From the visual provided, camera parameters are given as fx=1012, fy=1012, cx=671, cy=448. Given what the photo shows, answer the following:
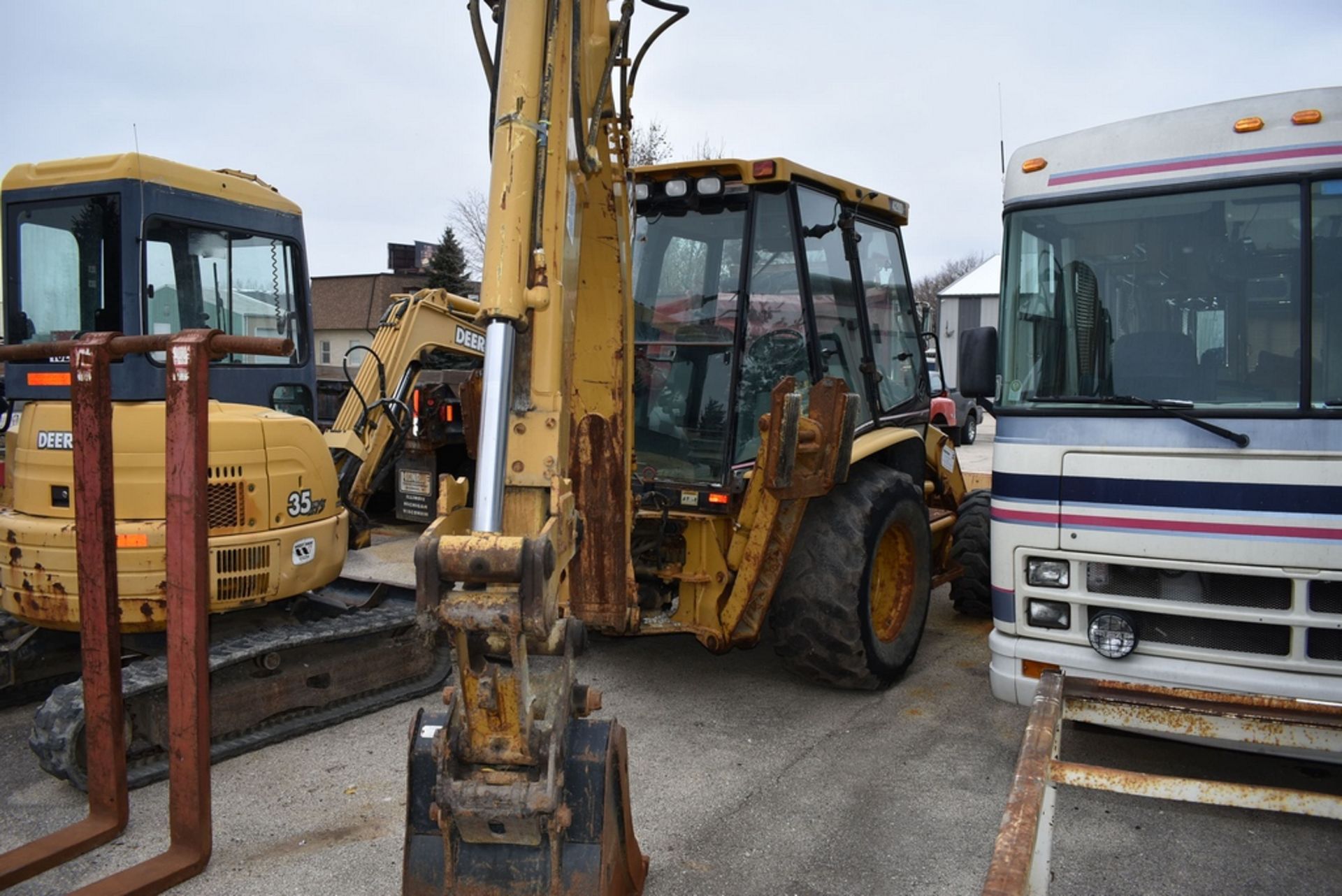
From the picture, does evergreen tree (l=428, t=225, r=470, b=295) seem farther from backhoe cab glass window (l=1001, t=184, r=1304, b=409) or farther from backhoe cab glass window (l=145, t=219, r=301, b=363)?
backhoe cab glass window (l=1001, t=184, r=1304, b=409)

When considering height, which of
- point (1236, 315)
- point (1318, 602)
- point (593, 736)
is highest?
point (1236, 315)

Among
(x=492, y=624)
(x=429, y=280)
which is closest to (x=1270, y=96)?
(x=492, y=624)

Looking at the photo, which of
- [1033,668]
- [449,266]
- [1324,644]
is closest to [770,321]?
[1033,668]

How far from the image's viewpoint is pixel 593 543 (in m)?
4.46

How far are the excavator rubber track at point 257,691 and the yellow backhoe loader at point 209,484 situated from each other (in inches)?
0.4

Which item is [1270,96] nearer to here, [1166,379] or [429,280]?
[1166,379]

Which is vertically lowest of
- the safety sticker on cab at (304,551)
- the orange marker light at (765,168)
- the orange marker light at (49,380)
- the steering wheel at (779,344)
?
the safety sticker on cab at (304,551)

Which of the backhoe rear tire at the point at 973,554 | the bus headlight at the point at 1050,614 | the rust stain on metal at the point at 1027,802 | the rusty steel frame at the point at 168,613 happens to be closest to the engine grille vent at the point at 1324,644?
the bus headlight at the point at 1050,614

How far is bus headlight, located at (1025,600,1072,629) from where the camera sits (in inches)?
167

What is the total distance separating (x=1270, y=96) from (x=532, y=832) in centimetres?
386

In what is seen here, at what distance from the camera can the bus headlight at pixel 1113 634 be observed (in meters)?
4.06

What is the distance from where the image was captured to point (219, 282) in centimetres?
618

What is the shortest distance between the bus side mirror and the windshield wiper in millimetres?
191

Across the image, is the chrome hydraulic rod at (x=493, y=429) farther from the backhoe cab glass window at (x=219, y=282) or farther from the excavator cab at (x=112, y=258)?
the backhoe cab glass window at (x=219, y=282)
